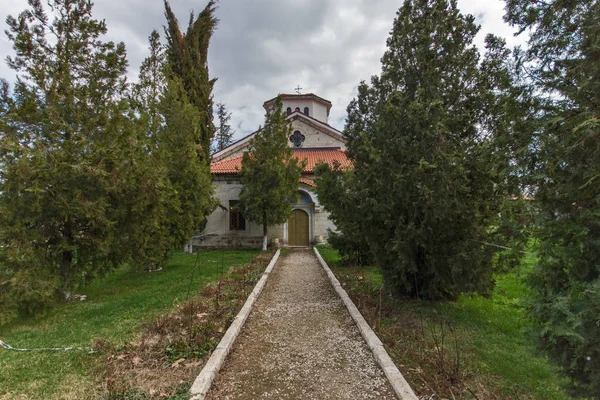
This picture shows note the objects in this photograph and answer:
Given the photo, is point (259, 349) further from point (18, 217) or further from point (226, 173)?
point (226, 173)

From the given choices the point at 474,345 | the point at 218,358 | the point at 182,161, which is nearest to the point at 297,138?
the point at 182,161

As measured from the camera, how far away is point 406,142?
19.9 ft

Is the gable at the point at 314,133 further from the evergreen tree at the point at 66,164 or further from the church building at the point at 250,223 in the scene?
the evergreen tree at the point at 66,164

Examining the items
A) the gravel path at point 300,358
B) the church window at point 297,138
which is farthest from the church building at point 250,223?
the gravel path at point 300,358

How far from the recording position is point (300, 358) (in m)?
4.34

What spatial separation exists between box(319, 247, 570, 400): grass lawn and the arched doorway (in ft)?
35.0

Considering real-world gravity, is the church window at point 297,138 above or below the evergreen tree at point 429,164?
above

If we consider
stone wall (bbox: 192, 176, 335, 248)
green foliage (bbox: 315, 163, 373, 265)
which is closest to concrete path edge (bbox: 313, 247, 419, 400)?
green foliage (bbox: 315, 163, 373, 265)

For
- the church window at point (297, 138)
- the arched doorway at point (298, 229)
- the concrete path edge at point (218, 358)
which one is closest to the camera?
the concrete path edge at point (218, 358)

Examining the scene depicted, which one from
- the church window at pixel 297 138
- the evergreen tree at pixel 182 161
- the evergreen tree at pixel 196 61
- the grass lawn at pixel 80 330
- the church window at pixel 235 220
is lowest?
the grass lawn at pixel 80 330

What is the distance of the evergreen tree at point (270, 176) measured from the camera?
15930mm

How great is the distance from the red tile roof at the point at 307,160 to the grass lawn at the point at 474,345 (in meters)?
11.7

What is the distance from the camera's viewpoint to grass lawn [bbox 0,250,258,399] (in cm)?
362

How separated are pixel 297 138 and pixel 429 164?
56.2 feet
